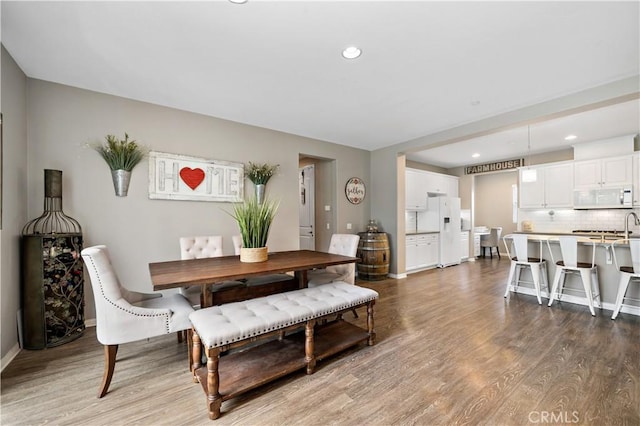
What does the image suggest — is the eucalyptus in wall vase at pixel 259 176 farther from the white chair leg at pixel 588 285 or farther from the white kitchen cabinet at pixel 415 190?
the white chair leg at pixel 588 285

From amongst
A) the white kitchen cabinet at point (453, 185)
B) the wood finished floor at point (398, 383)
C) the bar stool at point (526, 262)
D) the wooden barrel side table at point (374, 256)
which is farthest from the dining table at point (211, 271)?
the white kitchen cabinet at point (453, 185)

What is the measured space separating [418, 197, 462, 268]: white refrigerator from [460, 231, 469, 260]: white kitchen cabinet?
451 mm

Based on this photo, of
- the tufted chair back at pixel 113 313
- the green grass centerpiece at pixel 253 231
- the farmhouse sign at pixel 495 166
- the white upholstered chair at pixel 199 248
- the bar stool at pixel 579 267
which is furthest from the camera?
the farmhouse sign at pixel 495 166

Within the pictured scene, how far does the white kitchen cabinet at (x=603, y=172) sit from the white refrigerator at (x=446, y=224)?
7.16 ft

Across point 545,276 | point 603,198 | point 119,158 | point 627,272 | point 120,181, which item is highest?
point 119,158

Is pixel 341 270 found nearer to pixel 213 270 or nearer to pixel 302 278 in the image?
pixel 302 278

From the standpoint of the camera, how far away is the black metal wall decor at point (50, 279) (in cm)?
237

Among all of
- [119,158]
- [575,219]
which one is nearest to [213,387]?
[119,158]

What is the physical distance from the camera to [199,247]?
10.1ft

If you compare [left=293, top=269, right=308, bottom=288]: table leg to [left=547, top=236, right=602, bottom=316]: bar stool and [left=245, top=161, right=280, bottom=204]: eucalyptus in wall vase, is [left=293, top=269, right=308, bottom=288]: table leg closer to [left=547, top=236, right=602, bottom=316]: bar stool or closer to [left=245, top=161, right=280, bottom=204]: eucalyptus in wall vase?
[left=245, top=161, right=280, bottom=204]: eucalyptus in wall vase

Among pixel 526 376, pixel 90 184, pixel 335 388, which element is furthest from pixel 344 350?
pixel 90 184

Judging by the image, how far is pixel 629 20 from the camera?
6.23 ft

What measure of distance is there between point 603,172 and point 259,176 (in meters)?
5.99

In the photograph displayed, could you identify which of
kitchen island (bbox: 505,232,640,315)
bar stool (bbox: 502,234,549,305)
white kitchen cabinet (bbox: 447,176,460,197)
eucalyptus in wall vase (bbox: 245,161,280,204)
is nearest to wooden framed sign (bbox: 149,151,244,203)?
eucalyptus in wall vase (bbox: 245,161,280,204)
